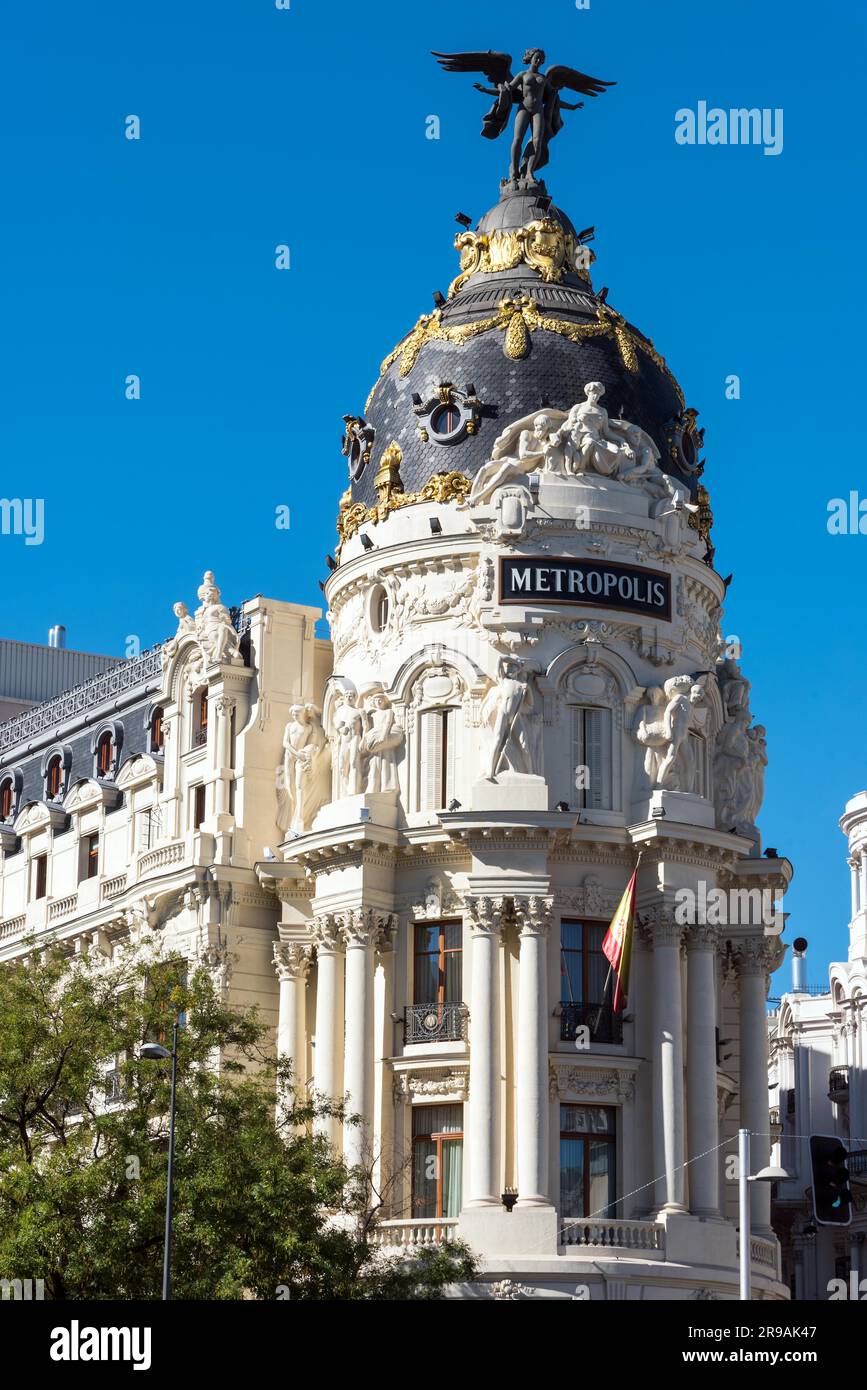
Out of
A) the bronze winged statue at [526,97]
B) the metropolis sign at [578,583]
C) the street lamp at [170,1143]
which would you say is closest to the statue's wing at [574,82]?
the bronze winged statue at [526,97]

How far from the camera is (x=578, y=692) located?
2822 inches

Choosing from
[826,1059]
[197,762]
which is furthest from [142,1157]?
[826,1059]

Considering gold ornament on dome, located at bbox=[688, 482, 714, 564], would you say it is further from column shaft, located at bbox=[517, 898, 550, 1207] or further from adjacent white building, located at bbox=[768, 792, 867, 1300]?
adjacent white building, located at bbox=[768, 792, 867, 1300]

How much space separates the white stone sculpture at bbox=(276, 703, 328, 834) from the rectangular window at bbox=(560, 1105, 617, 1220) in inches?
480

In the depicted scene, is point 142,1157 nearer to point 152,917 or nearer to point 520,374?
point 152,917

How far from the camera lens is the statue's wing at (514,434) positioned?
72.8 meters

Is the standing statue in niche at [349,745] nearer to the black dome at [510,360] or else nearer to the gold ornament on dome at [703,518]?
the black dome at [510,360]

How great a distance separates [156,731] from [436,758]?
15443mm

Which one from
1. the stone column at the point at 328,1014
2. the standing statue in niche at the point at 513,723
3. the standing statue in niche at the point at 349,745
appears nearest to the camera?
the standing statue in niche at the point at 513,723

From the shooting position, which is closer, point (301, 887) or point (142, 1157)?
point (142, 1157)

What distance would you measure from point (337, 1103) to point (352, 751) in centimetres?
984

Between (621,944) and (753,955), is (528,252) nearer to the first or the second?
(753,955)

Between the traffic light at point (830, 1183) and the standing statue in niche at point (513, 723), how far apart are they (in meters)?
29.9

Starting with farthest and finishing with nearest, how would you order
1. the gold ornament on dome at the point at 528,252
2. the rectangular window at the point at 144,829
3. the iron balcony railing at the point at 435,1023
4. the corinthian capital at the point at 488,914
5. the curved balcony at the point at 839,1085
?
the curved balcony at the point at 839,1085, the rectangular window at the point at 144,829, the gold ornament on dome at the point at 528,252, the iron balcony railing at the point at 435,1023, the corinthian capital at the point at 488,914
